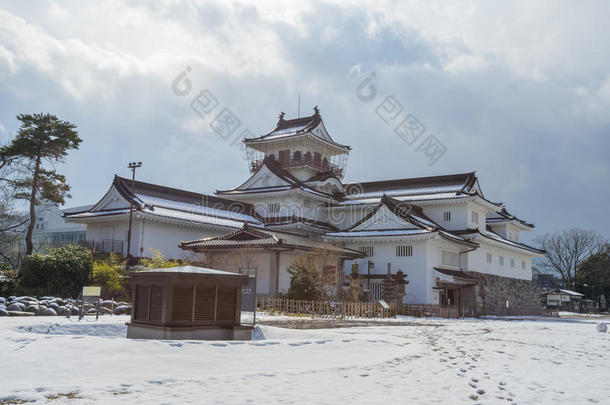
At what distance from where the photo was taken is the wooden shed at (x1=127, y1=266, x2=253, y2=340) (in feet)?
46.4

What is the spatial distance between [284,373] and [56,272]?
27701 mm

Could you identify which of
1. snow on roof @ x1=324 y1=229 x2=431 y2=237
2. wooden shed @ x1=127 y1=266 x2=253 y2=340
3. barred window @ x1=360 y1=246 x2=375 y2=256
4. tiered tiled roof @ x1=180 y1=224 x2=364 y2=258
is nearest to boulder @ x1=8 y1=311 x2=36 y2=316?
wooden shed @ x1=127 y1=266 x2=253 y2=340

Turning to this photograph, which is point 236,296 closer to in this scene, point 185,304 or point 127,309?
point 185,304

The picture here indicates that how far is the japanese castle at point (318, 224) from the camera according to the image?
37750 millimetres

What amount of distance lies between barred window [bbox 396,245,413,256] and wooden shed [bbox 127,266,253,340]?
27679 mm

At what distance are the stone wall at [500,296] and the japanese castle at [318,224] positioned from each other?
254mm

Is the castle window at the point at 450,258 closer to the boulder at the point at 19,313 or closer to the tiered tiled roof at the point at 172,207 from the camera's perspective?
the tiered tiled roof at the point at 172,207

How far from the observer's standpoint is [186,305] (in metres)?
14.4

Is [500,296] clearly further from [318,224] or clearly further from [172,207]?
[172,207]

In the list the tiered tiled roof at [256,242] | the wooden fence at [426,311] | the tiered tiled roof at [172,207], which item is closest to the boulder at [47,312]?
the tiered tiled roof at [256,242]

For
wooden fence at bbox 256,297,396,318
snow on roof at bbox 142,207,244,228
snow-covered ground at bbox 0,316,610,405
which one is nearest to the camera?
snow-covered ground at bbox 0,316,610,405

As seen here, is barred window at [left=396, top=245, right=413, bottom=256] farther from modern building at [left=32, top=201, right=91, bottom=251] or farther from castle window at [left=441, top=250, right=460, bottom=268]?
modern building at [left=32, top=201, right=91, bottom=251]

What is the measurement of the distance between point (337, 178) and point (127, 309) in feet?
104

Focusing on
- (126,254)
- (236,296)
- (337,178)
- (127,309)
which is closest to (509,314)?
(337,178)
